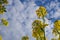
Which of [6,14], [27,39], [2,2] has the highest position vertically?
[6,14]

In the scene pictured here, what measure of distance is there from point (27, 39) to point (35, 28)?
325 millimetres

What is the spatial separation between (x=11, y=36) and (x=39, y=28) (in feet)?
2.09

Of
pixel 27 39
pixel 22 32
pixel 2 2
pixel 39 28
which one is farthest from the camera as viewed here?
pixel 22 32

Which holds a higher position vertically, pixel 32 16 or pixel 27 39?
pixel 32 16

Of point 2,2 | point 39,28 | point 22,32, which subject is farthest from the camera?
point 22,32

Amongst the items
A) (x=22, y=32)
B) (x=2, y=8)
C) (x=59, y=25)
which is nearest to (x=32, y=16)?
(x=22, y=32)

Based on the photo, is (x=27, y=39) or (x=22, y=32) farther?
(x=22, y=32)

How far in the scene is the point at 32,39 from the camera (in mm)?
2559

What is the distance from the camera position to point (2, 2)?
188 centimetres

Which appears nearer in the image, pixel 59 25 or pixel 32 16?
pixel 59 25

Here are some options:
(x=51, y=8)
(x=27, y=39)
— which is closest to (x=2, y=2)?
(x=27, y=39)

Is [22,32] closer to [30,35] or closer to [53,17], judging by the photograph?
[30,35]

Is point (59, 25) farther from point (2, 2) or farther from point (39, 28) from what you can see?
point (2, 2)

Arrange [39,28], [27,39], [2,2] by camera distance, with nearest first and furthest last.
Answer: [2,2] → [39,28] → [27,39]
